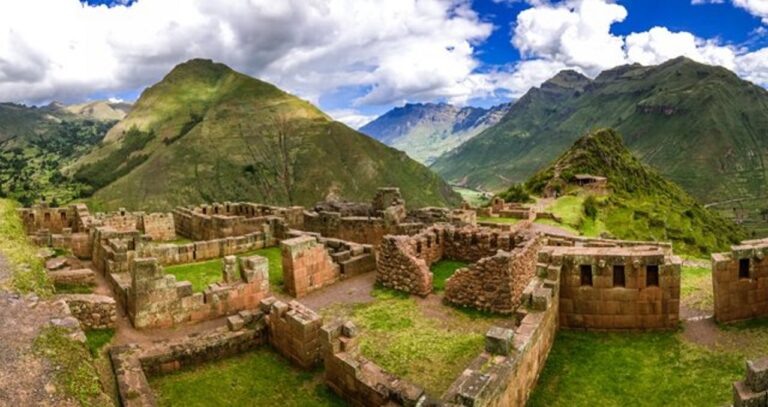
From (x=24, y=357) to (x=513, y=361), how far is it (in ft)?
31.7

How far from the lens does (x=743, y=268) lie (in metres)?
14.4

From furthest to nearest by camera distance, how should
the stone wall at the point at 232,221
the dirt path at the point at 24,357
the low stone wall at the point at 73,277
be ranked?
the stone wall at the point at 232,221 → the low stone wall at the point at 73,277 → the dirt path at the point at 24,357

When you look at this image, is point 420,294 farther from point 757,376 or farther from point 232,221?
point 232,221

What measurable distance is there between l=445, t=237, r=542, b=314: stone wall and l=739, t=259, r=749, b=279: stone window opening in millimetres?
6350

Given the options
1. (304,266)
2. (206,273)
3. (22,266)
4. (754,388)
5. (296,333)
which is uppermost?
(22,266)

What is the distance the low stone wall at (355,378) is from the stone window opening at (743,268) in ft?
32.2

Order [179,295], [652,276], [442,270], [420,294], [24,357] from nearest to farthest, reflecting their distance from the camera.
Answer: [24,357] < [652,276] < [179,295] < [420,294] < [442,270]

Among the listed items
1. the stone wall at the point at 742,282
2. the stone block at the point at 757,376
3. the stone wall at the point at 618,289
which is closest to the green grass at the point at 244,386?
the stone wall at the point at 618,289

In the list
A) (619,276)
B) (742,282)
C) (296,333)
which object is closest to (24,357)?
(296,333)

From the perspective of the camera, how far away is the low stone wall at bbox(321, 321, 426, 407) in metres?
11.5

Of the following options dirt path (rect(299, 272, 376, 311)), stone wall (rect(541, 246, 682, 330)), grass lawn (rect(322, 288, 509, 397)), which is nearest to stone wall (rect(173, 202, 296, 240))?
dirt path (rect(299, 272, 376, 311))

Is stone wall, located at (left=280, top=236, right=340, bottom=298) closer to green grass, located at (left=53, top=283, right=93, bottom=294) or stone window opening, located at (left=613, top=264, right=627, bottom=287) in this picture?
green grass, located at (left=53, top=283, right=93, bottom=294)

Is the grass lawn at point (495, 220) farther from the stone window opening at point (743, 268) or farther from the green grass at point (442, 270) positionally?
the stone window opening at point (743, 268)

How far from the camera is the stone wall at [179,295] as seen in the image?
53.1 ft
